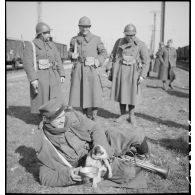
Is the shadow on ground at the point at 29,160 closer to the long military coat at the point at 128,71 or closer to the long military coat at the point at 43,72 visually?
the long military coat at the point at 43,72

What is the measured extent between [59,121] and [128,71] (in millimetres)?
3464

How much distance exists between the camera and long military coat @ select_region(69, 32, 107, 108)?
6.24m

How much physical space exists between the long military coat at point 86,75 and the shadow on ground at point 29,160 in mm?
1776

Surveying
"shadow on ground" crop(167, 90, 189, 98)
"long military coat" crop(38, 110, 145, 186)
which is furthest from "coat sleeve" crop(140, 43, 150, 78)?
"shadow on ground" crop(167, 90, 189, 98)

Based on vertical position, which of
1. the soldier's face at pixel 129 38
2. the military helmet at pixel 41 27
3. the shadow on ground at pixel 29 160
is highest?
the military helmet at pixel 41 27

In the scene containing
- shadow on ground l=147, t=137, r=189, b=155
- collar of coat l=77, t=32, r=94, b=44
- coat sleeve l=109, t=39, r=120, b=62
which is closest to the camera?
shadow on ground l=147, t=137, r=189, b=155

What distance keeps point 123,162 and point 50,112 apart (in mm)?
1236

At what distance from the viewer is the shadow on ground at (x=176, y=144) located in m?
4.90

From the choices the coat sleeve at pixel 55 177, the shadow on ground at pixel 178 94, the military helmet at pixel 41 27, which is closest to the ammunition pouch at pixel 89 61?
the military helmet at pixel 41 27

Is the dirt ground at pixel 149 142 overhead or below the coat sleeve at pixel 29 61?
below

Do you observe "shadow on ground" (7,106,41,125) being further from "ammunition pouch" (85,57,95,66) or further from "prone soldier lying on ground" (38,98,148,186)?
"prone soldier lying on ground" (38,98,148,186)

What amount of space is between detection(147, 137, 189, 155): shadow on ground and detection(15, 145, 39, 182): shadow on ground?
7.30 ft

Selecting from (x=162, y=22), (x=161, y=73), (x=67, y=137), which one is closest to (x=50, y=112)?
(x=67, y=137)

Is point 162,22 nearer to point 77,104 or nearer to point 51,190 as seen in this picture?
point 77,104
